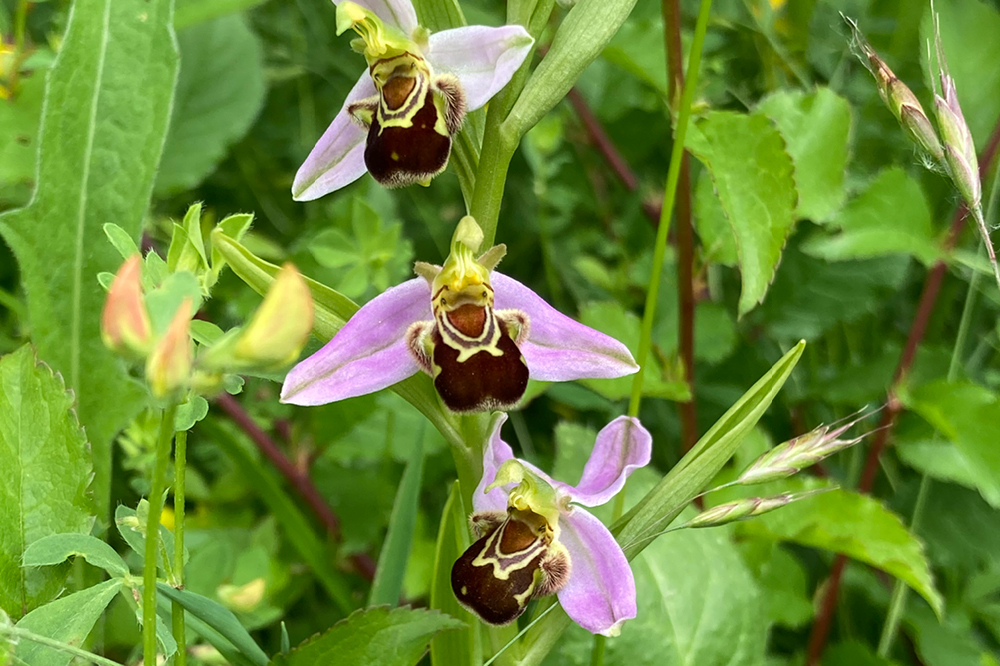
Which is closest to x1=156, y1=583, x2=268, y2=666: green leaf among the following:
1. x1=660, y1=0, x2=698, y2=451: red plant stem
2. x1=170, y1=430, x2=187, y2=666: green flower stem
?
x1=170, y1=430, x2=187, y2=666: green flower stem

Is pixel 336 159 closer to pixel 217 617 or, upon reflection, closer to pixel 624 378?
pixel 217 617

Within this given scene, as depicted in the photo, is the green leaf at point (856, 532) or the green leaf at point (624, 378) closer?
the green leaf at point (856, 532)

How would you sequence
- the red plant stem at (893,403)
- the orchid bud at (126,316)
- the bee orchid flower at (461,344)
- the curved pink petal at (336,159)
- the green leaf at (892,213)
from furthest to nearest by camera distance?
1. the red plant stem at (893,403)
2. the green leaf at (892,213)
3. the curved pink petal at (336,159)
4. the bee orchid flower at (461,344)
5. the orchid bud at (126,316)

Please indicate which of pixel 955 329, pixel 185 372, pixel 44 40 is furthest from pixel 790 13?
pixel 185 372

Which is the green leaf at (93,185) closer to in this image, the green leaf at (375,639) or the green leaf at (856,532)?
the green leaf at (375,639)

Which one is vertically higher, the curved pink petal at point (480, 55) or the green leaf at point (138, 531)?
the curved pink petal at point (480, 55)

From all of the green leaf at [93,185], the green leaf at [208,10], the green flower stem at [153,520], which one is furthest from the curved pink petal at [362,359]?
the green leaf at [208,10]

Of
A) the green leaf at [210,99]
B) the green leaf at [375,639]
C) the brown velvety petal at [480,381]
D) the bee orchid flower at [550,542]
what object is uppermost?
the brown velvety petal at [480,381]
